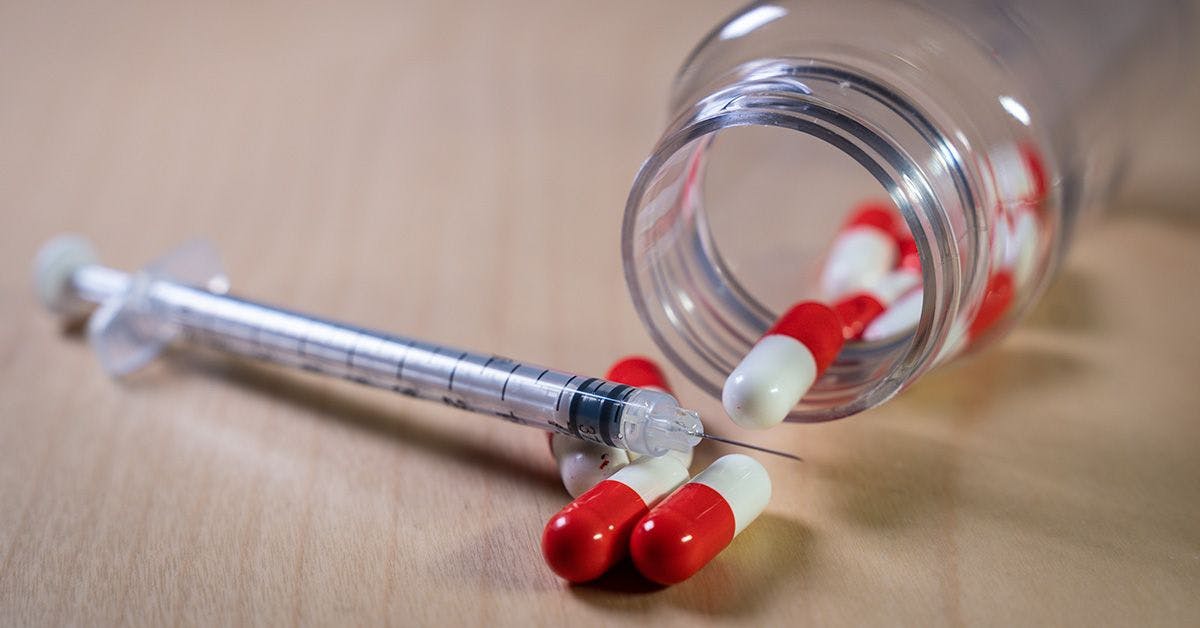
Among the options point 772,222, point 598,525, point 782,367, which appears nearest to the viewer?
point 598,525

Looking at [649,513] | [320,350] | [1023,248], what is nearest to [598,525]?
[649,513]

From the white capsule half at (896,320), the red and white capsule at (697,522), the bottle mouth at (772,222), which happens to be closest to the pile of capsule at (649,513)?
the red and white capsule at (697,522)

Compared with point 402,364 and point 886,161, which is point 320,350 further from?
point 886,161

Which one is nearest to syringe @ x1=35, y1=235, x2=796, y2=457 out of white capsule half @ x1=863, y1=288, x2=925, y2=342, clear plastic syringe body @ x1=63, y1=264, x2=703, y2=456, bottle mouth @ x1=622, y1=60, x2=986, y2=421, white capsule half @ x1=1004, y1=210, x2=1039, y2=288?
clear plastic syringe body @ x1=63, y1=264, x2=703, y2=456

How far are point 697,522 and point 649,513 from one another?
51mm

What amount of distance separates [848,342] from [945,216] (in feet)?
0.86

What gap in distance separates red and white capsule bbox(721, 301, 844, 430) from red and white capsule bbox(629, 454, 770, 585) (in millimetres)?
62

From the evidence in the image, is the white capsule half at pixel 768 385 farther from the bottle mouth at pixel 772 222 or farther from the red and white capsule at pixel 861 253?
the red and white capsule at pixel 861 253

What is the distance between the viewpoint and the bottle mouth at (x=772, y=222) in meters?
1.17

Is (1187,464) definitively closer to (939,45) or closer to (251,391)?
(939,45)

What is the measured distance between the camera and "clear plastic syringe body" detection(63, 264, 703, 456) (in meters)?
1.19

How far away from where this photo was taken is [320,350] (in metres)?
1.43

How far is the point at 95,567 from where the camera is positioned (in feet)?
3.92

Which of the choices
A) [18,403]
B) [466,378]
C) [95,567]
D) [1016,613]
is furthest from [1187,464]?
[18,403]
